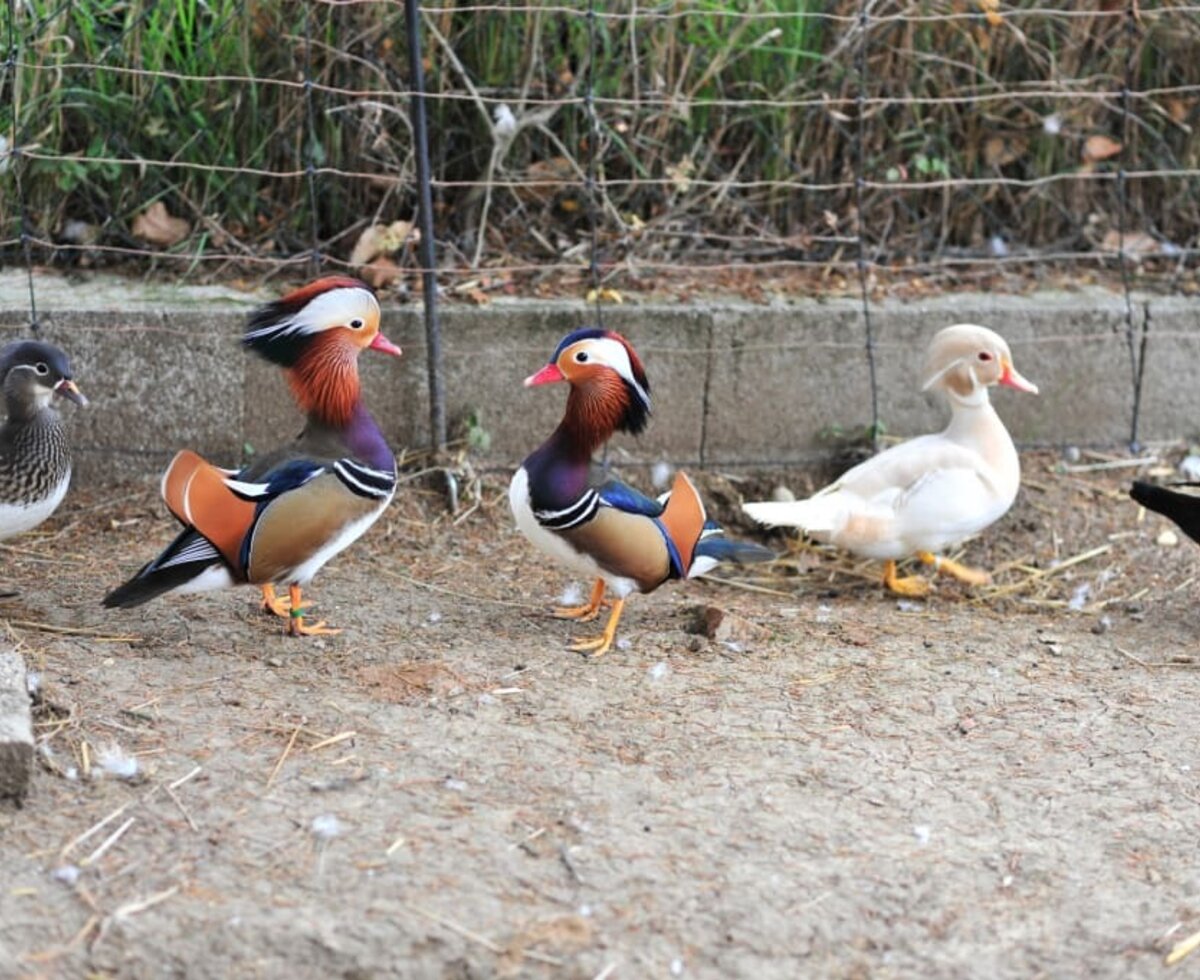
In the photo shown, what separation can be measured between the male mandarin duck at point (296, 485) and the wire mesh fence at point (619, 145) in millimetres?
919

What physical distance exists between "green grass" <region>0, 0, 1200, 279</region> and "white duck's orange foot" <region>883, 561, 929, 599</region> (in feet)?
4.49

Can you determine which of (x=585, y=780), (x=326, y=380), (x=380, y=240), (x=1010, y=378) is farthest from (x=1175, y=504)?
(x=380, y=240)

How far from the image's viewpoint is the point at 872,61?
593cm

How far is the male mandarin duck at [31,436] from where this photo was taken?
433cm

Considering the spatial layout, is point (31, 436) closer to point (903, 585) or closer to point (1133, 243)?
point (903, 585)

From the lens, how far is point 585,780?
347 centimetres

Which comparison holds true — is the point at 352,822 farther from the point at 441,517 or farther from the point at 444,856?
the point at 441,517

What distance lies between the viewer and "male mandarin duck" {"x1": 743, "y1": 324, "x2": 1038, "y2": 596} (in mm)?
4812

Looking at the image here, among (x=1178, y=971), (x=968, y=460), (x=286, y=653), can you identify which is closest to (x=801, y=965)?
(x=1178, y=971)

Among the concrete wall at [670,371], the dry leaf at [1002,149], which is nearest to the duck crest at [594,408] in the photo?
the concrete wall at [670,371]

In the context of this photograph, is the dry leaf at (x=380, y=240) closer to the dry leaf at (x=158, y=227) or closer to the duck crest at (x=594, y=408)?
the dry leaf at (x=158, y=227)

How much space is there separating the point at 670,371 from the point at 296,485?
1.68 m

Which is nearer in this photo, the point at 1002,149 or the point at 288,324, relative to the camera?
the point at 288,324

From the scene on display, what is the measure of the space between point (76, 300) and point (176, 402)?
0.45m
